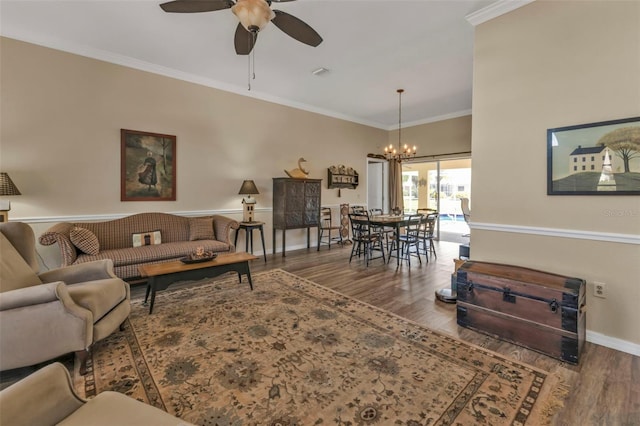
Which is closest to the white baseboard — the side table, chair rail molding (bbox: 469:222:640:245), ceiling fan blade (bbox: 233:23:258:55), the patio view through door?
chair rail molding (bbox: 469:222:640:245)

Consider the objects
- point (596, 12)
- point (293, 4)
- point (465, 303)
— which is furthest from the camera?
point (293, 4)

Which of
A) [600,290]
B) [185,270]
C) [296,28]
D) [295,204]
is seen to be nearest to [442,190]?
[295,204]

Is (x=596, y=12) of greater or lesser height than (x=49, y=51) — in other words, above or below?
below

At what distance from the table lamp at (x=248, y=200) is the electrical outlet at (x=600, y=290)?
459 cm

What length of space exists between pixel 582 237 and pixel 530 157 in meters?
0.83

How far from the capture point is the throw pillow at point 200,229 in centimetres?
454

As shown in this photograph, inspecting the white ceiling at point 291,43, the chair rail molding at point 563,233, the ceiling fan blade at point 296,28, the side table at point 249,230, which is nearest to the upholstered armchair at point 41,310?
the white ceiling at point 291,43

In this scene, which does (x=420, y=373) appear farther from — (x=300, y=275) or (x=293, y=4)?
(x=293, y=4)

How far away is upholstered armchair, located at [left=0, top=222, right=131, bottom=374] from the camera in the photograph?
187 centimetres

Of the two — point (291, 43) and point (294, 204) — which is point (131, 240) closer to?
point (294, 204)

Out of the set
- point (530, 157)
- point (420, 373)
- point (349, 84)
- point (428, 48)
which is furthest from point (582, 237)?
point (349, 84)

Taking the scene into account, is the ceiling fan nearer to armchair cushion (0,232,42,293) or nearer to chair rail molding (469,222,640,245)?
armchair cushion (0,232,42,293)

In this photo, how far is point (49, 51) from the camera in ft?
12.2

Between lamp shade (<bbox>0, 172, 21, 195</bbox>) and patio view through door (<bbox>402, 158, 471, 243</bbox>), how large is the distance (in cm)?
758
